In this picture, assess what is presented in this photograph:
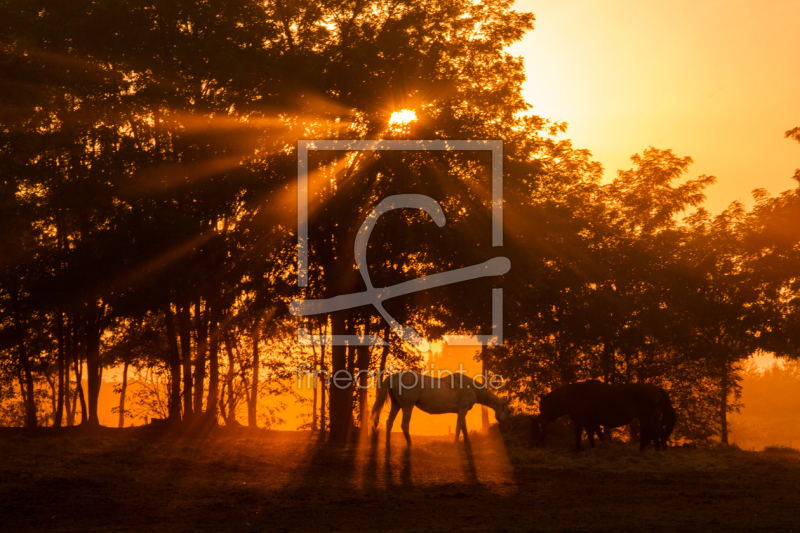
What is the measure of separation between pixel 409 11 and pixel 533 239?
Result: 795cm

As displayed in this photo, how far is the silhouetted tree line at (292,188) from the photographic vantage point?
19703mm

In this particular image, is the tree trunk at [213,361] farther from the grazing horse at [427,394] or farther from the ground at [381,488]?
the grazing horse at [427,394]

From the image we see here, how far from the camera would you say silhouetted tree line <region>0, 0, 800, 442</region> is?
1970 cm

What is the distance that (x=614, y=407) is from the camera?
18891mm

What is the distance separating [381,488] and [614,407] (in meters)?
8.71

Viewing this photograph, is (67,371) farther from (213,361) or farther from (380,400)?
(380,400)

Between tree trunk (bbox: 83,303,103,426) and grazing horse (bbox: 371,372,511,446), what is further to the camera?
tree trunk (bbox: 83,303,103,426)

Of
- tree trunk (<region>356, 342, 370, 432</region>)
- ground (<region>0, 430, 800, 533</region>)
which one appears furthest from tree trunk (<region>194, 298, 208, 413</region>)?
tree trunk (<region>356, 342, 370, 432</region>)

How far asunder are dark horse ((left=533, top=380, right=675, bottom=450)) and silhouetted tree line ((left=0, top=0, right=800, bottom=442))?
3.57 metres

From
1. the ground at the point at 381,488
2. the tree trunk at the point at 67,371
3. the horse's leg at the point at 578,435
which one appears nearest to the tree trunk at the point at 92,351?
the tree trunk at the point at 67,371

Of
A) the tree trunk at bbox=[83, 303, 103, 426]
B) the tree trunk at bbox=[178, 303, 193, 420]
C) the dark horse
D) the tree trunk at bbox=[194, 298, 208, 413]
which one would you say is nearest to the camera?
the dark horse

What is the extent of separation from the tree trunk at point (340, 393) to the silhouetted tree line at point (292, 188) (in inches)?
3.0
